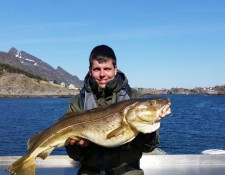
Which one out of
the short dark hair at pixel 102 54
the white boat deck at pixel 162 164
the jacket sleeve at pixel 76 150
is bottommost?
the white boat deck at pixel 162 164

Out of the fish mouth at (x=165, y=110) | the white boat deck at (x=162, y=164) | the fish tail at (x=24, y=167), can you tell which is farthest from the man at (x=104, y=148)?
the white boat deck at (x=162, y=164)

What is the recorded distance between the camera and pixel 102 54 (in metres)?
4.93

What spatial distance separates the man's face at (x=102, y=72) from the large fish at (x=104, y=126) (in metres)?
0.40

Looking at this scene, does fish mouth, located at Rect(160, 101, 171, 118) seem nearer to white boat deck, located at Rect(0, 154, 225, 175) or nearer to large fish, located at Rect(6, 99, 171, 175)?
large fish, located at Rect(6, 99, 171, 175)

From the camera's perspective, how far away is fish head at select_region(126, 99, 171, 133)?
4.35m

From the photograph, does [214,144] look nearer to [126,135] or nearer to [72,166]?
[72,166]

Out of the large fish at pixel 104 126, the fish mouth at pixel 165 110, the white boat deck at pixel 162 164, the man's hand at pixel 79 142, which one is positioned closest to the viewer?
the fish mouth at pixel 165 110

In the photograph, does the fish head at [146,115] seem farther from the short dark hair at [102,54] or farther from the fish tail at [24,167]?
the fish tail at [24,167]

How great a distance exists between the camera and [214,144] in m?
34.3

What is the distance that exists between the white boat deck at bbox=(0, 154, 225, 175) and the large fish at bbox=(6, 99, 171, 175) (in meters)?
3.45

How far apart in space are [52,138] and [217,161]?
4780 mm

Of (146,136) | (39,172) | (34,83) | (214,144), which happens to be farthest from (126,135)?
(34,83)

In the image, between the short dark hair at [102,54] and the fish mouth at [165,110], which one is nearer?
the fish mouth at [165,110]

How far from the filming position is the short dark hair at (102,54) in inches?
193
